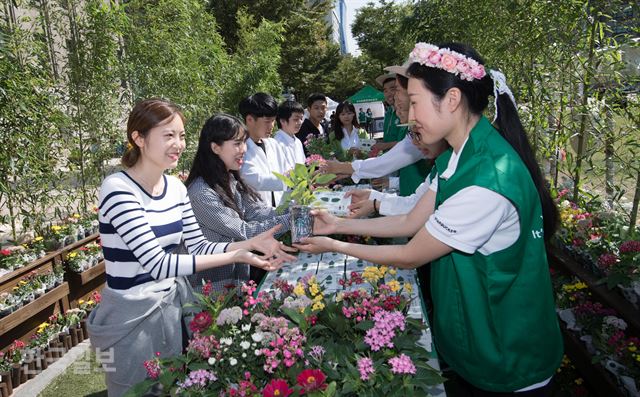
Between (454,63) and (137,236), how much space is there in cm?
119

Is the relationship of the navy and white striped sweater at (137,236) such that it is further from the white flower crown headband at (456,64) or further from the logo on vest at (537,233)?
the logo on vest at (537,233)

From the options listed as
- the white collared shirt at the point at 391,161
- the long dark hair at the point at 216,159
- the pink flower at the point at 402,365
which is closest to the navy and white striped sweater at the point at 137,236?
the long dark hair at the point at 216,159

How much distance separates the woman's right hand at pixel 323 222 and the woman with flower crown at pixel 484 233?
632mm

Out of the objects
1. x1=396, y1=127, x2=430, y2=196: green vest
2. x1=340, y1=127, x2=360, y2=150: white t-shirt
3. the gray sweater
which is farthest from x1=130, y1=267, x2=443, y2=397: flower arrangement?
x1=340, y1=127, x2=360, y2=150: white t-shirt

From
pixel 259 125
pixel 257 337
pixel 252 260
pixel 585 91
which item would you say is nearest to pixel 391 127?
pixel 259 125

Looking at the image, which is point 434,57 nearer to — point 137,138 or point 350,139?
point 137,138

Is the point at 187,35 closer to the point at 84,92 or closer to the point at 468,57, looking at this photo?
the point at 84,92

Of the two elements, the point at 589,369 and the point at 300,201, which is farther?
the point at 589,369

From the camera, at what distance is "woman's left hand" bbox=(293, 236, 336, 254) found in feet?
6.28

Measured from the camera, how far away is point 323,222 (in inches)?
84.0

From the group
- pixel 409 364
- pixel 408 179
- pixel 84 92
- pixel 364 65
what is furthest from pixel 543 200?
pixel 364 65

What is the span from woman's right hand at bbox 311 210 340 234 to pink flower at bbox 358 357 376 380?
874 mm

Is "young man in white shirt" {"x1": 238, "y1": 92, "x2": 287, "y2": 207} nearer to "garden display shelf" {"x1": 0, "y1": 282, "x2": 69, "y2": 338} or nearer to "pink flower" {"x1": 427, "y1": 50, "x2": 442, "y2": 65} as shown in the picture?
"garden display shelf" {"x1": 0, "y1": 282, "x2": 69, "y2": 338}

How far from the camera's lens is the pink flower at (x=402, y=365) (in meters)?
1.23
